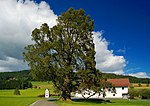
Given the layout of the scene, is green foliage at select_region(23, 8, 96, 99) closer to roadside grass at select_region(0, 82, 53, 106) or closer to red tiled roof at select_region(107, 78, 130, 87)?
roadside grass at select_region(0, 82, 53, 106)

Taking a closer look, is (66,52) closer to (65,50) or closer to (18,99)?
(65,50)

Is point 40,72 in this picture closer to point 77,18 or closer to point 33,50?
point 33,50

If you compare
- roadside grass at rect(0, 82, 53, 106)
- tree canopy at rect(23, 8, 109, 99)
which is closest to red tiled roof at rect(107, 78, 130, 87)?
roadside grass at rect(0, 82, 53, 106)

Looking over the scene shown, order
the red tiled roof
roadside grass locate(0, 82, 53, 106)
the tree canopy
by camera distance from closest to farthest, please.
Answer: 1. roadside grass locate(0, 82, 53, 106)
2. the tree canopy
3. the red tiled roof

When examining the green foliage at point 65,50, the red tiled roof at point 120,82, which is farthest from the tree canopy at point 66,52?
the red tiled roof at point 120,82

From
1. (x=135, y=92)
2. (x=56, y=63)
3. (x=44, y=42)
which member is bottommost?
(x=135, y=92)

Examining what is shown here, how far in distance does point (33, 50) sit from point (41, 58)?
315 centimetres

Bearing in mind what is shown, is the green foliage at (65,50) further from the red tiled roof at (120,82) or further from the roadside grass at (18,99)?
the red tiled roof at (120,82)

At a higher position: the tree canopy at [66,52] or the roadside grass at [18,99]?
the tree canopy at [66,52]

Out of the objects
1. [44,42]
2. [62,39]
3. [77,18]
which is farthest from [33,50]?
[77,18]

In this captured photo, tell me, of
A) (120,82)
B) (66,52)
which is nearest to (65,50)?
(66,52)

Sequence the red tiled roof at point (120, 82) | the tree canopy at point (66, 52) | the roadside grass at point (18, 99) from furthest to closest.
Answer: the red tiled roof at point (120, 82)
the tree canopy at point (66, 52)
the roadside grass at point (18, 99)

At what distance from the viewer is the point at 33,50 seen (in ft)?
192

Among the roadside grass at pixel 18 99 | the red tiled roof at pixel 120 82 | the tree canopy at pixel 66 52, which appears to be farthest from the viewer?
the red tiled roof at pixel 120 82
